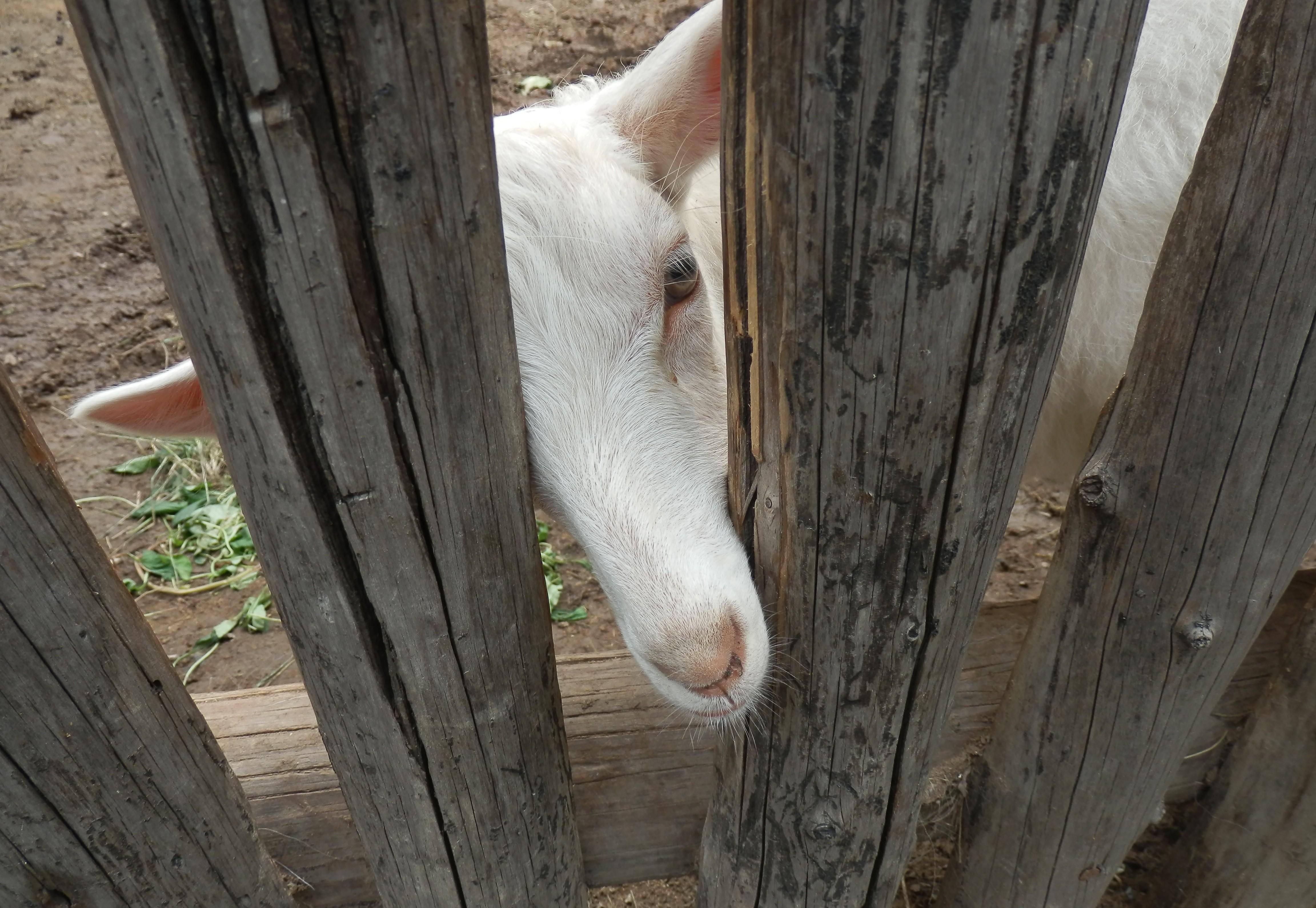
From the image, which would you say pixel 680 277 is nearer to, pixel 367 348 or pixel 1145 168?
pixel 367 348

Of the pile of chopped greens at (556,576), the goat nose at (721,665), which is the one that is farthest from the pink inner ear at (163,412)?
the pile of chopped greens at (556,576)

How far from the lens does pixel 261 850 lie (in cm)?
180

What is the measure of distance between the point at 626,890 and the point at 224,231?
2.63 m

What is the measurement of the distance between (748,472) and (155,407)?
3.77 ft

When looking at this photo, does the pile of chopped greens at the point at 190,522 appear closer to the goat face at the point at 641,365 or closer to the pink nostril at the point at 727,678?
the goat face at the point at 641,365

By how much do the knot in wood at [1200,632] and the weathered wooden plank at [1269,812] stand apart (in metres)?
0.48

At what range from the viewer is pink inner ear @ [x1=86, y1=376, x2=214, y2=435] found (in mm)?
1748

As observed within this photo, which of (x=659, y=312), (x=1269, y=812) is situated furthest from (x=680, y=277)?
(x=1269, y=812)

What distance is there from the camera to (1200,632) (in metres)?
1.61

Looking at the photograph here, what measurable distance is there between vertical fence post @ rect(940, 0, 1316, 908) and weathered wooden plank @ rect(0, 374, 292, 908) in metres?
1.52

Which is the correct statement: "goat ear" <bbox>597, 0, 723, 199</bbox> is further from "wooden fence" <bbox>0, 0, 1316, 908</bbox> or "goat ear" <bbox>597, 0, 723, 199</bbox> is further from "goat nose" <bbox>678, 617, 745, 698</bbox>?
"goat nose" <bbox>678, 617, 745, 698</bbox>

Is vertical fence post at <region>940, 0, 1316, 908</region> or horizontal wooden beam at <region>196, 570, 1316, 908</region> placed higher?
vertical fence post at <region>940, 0, 1316, 908</region>

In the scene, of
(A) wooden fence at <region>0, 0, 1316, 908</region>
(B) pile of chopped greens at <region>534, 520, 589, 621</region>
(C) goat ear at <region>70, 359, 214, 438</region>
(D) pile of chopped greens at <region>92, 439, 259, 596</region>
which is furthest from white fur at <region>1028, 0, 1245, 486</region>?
(D) pile of chopped greens at <region>92, 439, 259, 596</region>

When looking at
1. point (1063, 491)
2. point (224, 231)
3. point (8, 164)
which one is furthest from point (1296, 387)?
point (8, 164)
